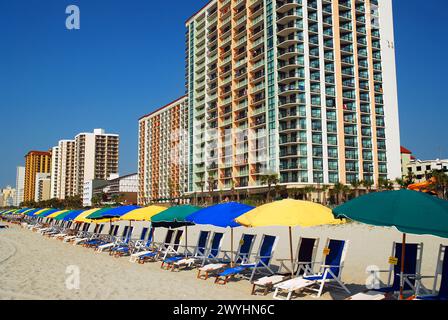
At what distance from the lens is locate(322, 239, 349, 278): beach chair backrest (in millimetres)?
8422

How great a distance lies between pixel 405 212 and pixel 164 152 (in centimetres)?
9776

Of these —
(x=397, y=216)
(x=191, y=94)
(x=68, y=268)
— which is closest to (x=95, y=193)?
(x=191, y=94)

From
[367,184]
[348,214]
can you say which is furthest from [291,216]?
[367,184]

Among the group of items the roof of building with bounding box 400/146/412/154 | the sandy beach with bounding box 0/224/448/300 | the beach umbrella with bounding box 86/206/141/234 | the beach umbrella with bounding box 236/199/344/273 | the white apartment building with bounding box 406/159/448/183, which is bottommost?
the sandy beach with bounding box 0/224/448/300

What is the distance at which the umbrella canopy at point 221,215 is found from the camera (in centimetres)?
989

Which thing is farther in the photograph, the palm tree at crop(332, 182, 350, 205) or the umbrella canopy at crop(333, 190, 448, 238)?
the palm tree at crop(332, 182, 350, 205)

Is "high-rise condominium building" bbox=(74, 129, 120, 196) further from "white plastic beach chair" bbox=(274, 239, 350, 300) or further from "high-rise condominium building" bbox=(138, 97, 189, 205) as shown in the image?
"white plastic beach chair" bbox=(274, 239, 350, 300)

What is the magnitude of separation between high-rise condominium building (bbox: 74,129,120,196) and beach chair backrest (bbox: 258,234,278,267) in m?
158

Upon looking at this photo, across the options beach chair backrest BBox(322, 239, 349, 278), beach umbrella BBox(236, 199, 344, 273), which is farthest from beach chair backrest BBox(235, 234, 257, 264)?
beach chair backrest BBox(322, 239, 349, 278)

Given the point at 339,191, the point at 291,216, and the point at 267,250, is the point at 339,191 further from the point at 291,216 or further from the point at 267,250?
the point at 291,216

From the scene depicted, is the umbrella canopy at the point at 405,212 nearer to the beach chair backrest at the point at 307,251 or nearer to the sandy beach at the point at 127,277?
the sandy beach at the point at 127,277

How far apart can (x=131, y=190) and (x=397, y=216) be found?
13390 centimetres

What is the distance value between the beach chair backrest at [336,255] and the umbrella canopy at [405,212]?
2.50 meters

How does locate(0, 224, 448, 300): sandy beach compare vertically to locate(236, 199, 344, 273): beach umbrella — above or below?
below
